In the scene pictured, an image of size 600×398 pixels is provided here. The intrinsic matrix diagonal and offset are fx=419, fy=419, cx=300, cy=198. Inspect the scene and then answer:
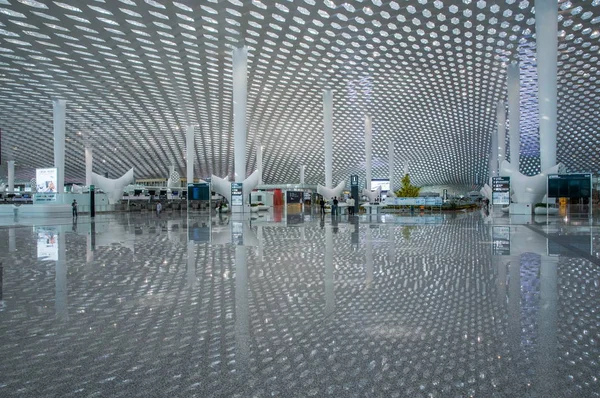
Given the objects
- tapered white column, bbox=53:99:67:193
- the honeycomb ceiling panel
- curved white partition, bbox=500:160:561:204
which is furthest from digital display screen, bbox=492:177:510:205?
tapered white column, bbox=53:99:67:193

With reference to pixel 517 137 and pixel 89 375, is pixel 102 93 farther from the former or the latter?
pixel 89 375

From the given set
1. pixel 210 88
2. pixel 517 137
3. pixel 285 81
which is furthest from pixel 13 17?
pixel 517 137

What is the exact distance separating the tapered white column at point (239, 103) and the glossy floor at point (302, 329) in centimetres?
2116

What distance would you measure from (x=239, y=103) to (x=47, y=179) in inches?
597

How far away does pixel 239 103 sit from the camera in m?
27.7

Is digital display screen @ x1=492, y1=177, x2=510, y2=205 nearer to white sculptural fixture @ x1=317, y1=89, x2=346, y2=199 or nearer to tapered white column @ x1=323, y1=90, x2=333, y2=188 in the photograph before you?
white sculptural fixture @ x1=317, y1=89, x2=346, y2=199

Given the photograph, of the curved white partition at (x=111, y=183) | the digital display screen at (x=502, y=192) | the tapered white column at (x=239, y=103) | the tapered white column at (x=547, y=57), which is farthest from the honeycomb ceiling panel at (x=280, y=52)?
the digital display screen at (x=502, y=192)

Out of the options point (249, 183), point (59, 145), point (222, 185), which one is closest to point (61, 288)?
point (249, 183)

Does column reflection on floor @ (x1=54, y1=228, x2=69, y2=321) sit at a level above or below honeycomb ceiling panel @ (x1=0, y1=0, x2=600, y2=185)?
below

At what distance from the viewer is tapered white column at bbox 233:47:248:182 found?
27.7 metres

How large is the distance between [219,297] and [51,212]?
99.3 ft

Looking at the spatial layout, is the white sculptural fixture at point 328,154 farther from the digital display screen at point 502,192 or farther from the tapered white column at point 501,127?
the tapered white column at point 501,127

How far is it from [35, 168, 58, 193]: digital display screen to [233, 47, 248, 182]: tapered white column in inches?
526

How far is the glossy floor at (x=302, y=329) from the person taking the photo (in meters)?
2.53
